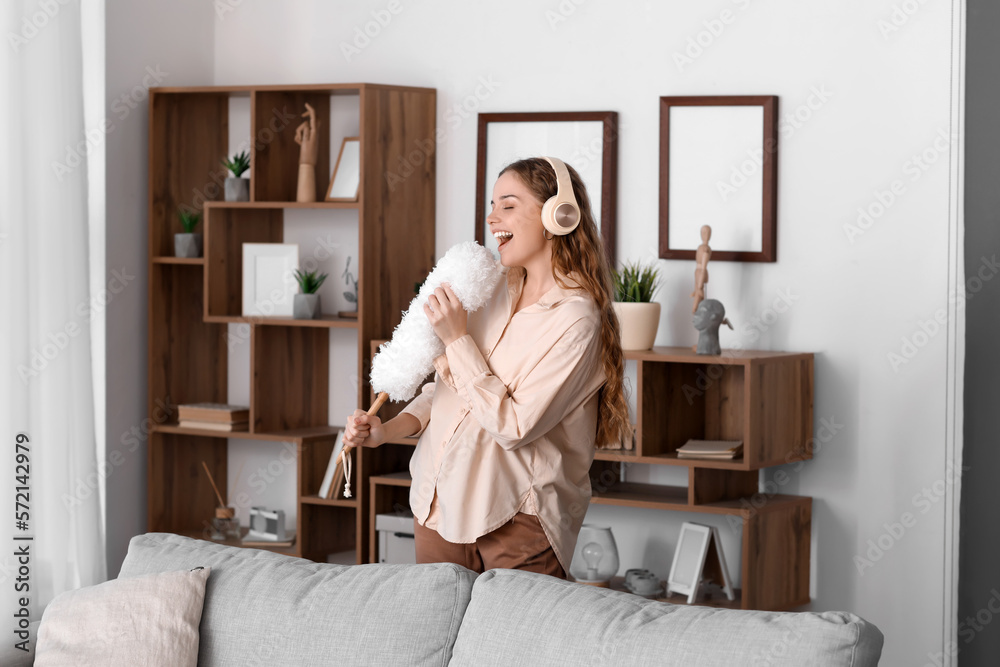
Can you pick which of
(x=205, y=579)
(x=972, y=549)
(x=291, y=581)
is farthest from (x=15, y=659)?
(x=972, y=549)

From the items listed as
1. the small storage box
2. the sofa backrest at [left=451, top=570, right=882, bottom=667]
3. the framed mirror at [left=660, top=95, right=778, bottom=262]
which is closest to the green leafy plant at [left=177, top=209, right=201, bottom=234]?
the small storage box

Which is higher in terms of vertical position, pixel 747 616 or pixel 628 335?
pixel 628 335

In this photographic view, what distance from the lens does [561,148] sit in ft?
12.5

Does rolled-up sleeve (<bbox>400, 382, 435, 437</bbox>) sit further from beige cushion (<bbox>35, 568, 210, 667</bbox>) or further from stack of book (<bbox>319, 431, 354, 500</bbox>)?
stack of book (<bbox>319, 431, 354, 500</bbox>)

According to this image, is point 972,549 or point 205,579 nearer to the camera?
point 205,579

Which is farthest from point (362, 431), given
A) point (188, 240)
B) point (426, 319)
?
point (188, 240)

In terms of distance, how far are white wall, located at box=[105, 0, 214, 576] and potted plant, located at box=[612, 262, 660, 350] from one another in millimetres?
1735

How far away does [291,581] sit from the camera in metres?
2.17

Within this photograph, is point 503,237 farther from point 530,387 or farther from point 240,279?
point 240,279

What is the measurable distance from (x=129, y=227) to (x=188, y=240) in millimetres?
210

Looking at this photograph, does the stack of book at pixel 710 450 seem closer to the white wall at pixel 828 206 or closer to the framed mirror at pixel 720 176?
the white wall at pixel 828 206

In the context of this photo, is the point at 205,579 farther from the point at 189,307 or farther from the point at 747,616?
the point at 189,307

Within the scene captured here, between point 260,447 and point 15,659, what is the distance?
6.73 ft

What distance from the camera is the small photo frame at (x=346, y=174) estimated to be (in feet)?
12.9
